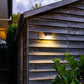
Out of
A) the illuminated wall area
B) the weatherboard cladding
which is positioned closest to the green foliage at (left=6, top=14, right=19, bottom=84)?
the illuminated wall area

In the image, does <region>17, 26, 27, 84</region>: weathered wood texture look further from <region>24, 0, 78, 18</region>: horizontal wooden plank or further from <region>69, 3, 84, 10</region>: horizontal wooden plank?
<region>69, 3, 84, 10</region>: horizontal wooden plank

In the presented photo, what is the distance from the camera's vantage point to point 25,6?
24875 millimetres

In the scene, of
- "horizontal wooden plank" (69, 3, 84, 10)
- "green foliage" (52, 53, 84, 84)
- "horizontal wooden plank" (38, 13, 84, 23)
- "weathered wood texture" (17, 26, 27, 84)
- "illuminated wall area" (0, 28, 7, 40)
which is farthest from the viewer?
"illuminated wall area" (0, 28, 7, 40)

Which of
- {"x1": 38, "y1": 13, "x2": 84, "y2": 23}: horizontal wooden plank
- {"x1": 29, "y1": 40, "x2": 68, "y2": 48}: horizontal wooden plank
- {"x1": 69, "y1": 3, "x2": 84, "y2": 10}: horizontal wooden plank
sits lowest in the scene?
{"x1": 29, "y1": 40, "x2": 68, "y2": 48}: horizontal wooden plank

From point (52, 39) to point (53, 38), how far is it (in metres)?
0.04

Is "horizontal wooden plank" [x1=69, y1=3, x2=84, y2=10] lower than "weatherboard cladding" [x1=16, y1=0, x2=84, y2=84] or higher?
higher

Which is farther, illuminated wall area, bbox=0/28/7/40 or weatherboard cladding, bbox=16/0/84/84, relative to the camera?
illuminated wall area, bbox=0/28/7/40

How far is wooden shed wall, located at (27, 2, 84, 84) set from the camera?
353 cm

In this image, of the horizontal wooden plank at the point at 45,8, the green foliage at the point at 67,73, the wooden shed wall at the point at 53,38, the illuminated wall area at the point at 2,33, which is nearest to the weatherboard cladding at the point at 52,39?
the wooden shed wall at the point at 53,38

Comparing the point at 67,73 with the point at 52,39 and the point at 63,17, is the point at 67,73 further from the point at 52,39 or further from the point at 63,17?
the point at 63,17

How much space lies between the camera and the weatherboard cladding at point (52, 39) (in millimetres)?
3518

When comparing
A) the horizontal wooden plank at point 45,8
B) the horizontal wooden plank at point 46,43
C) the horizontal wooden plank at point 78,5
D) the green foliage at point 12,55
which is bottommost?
the green foliage at point 12,55

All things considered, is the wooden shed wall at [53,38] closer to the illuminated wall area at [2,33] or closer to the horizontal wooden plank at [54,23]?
the horizontal wooden plank at [54,23]

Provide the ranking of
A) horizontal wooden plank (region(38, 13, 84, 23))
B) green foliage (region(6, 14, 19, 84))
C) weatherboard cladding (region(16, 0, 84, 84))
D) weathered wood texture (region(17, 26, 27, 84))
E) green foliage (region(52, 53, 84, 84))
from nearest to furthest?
green foliage (region(52, 53, 84, 84)) → weatherboard cladding (region(16, 0, 84, 84)) → horizontal wooden plank (region(38, 13, 84, 23)) → weathered wood texture (region(17, 26, 27, 84)) → green foliage (region(6, 14, 19, 84))
